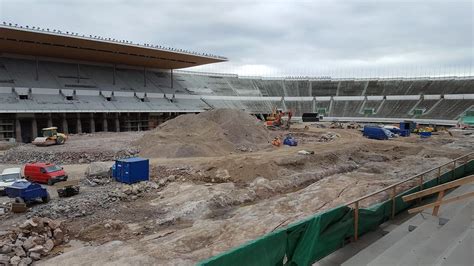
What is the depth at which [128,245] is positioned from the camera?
40.8 feet

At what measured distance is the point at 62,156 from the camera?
96.0ft

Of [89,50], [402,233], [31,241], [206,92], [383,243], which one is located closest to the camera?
[383,243]

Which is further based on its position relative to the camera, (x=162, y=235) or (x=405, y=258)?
(x=162, y=235)

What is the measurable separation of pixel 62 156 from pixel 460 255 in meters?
29.2

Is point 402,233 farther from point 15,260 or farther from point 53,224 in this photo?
point 53,224

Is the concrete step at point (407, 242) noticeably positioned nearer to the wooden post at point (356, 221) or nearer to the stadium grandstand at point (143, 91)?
the wooden post at point (356, 221)

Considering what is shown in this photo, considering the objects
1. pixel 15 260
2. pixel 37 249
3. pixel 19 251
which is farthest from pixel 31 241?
pixel 15 260

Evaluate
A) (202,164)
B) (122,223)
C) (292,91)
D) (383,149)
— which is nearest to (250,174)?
(202,164)

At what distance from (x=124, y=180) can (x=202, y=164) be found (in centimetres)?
593

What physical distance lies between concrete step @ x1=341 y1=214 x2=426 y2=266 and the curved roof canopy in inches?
1922

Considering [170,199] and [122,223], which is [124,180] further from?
[122,223]

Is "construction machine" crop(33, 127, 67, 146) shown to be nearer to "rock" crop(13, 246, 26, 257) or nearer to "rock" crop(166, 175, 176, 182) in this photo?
"rock" crop(166, 175, 176, 182)

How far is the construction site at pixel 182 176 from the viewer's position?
816cm

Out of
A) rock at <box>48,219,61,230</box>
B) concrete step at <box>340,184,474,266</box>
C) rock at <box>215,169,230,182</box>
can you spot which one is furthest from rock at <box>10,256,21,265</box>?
rock at <box>215,169,230,182</box>
